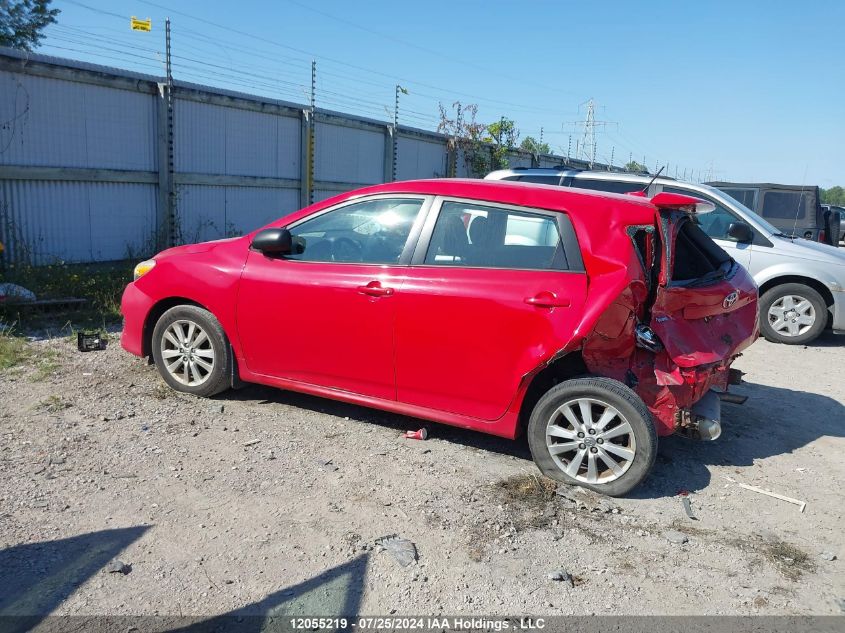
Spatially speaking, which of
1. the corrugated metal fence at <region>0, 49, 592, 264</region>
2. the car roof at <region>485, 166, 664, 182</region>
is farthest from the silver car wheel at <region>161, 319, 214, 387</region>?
the car roof at <region>485, 166, 664, 182</region>

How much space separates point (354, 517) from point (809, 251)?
7282mm

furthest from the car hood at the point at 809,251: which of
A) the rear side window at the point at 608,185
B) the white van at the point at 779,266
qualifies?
the rear side window at the point at 608,185

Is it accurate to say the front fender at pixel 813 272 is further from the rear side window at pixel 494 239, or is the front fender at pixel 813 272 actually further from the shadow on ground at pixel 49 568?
the shadow on ground at pixel 49 568

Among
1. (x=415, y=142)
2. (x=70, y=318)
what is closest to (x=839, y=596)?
(x=70, y=318)

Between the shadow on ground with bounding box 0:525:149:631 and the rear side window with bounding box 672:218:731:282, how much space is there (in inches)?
140

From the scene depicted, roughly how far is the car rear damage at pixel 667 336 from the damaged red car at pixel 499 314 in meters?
0.01

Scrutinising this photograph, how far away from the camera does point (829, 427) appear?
18.9ft

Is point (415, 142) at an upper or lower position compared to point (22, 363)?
upper

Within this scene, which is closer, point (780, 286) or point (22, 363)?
point (22, 363)

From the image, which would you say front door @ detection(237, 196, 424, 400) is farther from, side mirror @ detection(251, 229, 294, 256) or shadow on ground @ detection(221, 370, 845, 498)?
shadow on ground @ detection(221, 370, 845, 498)

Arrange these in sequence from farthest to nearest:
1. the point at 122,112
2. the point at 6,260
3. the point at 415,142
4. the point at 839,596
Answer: the point at 415,142
the point at 122,112
the point at 6,260
the point at 839,596

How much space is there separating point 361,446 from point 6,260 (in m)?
6.04

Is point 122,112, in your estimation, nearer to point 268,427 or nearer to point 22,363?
point 22,363

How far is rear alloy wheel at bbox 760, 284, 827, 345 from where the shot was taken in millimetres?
8734
